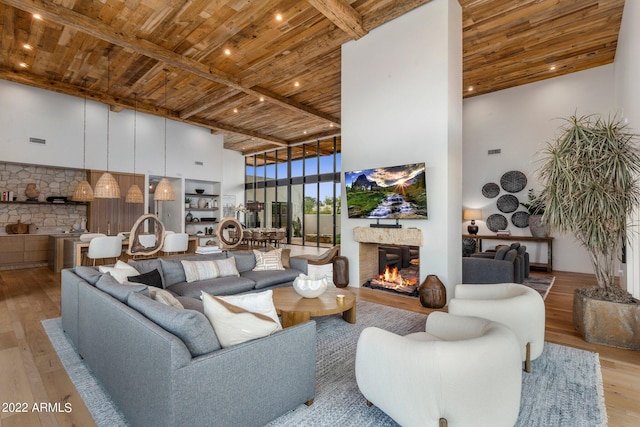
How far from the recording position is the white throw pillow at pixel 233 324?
179cm

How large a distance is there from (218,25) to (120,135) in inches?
206

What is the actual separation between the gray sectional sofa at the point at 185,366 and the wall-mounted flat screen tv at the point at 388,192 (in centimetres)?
304

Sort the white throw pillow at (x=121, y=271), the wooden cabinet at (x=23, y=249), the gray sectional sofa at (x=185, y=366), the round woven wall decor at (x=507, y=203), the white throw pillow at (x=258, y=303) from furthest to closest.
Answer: the round woven wall decor at (x=507, y=203) < the wooden cabinet at (x=23, y=249) < the white throw pillow at (x=121, y=271) < the white throw pillow at (x=258, y=303) < the gray sectional sofa at (x=185, y=366)

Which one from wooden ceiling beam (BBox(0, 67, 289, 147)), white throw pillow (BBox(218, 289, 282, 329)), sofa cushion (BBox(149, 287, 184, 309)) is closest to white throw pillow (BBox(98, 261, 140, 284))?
sofa cushion (BBox(149, 287, 184, 309))

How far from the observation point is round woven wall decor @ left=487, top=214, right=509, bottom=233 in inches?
289

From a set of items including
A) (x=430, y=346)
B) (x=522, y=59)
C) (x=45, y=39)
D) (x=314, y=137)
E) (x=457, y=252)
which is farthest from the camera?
(x=314, y=137)

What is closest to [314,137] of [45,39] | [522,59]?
[522,59]

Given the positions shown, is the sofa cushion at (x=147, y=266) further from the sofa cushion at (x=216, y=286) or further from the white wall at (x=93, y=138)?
the white wall at (x=93, y=138)

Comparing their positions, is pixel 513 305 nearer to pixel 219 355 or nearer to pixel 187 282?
pixel 219 355

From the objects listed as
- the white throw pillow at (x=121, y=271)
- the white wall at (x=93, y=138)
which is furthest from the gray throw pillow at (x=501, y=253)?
the white wall at (x=93, y=138)

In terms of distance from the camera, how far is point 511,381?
1.69 m

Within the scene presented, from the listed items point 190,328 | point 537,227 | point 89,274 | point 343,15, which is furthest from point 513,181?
point 89,274

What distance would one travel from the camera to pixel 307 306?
310 cm

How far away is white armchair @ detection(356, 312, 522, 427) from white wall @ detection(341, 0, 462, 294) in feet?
9.25
